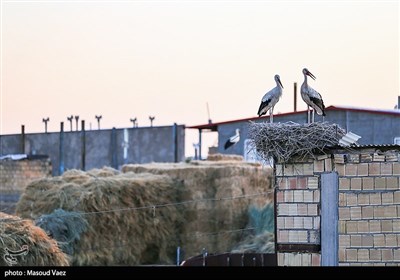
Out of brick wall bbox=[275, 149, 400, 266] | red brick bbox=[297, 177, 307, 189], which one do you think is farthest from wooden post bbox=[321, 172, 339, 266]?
red brick bbox=[297, 177, 307, 189]

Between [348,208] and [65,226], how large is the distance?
9.77 metres

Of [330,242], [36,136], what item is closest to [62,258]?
[330,242]

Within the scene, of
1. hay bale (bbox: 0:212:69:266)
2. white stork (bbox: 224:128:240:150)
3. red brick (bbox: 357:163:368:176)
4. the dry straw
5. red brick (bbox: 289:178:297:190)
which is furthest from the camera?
white stork (bbox: 224:128:240:150)

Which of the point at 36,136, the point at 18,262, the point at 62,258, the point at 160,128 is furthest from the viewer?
the point at 36,136

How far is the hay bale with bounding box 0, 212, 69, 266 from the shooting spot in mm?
11906

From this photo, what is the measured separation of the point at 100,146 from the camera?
1291 inches

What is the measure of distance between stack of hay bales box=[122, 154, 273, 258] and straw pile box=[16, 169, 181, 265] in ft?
1.04

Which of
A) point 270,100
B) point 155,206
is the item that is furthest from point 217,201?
point 270,100

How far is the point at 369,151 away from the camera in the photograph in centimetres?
878

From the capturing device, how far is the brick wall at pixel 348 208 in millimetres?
8672

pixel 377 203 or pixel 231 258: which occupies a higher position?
pixel 377 203

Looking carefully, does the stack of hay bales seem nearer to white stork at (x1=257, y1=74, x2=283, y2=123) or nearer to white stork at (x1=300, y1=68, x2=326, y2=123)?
white stork at (x1=257, y1=74, x2=283, y2=123)
